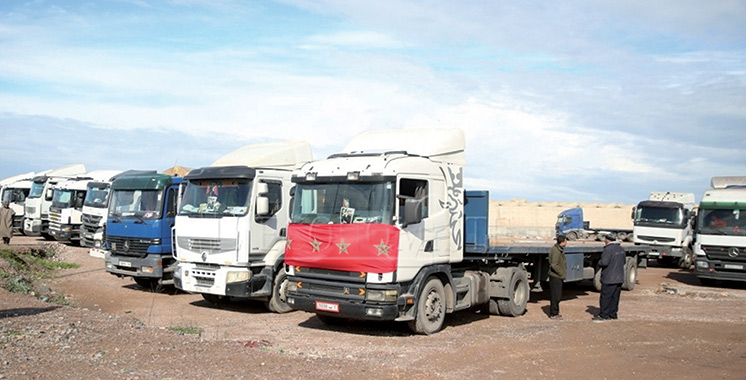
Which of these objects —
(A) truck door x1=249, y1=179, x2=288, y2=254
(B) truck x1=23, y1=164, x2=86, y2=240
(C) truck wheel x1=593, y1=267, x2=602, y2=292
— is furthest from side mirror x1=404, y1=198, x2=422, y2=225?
(B) truck x1=23, y1=164, x2=86, y2=240

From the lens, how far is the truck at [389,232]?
1051 cm

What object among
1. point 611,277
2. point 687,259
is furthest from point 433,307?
point 687,259

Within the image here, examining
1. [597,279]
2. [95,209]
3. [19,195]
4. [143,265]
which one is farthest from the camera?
[19,195]

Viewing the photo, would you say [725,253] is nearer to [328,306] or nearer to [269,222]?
[269,222]

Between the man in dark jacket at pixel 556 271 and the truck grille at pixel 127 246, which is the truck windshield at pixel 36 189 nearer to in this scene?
the truck grille at pixel 127 246

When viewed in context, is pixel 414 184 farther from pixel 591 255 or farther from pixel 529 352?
pixel 591 255

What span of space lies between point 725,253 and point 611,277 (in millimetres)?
8183

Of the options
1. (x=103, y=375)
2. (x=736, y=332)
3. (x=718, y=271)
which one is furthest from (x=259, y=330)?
(x=718, y=271)

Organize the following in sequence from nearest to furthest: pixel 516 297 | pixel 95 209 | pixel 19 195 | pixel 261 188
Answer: pixel 261 188
pixel 516 297
pixel 95 209
pixel 19 195

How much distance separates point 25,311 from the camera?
36.2 feet

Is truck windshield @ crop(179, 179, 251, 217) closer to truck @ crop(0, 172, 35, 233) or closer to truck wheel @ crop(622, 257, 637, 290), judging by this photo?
truck wheel @ crop(622, 257, 637, 290)

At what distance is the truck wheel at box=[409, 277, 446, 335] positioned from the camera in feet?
36.3

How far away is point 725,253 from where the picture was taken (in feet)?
63.2

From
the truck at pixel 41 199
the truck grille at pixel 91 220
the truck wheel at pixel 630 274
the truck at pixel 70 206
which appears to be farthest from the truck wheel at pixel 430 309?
the truck at pixel 41 199
